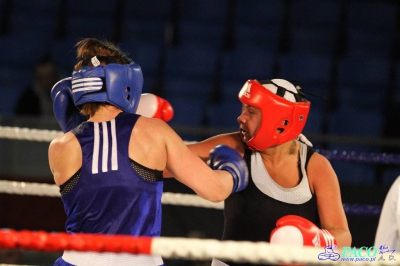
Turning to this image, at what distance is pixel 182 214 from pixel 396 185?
1542 millimetres

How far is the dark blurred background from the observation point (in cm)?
387

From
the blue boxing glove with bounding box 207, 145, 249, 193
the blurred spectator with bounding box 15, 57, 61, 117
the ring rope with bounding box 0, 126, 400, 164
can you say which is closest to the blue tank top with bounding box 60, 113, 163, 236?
the blue boxing glove with bounding box 207, 145, 249, 193

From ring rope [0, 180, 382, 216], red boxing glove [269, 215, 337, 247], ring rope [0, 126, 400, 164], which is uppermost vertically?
red boxing glove [269, 215, 337, 247]

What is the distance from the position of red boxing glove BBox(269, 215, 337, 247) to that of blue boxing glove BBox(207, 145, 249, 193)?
0.53 feet

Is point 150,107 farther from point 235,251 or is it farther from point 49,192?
point 235,251

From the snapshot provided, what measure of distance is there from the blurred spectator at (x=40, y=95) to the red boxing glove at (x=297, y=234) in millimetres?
3115

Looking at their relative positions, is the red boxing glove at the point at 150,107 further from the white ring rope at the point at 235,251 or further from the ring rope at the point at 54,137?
the white ring rope at the point at 235,251

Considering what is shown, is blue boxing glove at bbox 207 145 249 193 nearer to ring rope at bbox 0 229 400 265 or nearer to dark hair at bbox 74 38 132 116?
dark hair at bbox 74 38 132 116

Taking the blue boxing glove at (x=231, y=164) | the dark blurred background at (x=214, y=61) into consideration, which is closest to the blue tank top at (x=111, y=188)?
the blue boxing glove at (x=231, y=164)

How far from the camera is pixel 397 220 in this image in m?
2.18

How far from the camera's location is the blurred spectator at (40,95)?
14.4 ft

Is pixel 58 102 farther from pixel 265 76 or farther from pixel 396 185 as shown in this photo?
pixel 265 76

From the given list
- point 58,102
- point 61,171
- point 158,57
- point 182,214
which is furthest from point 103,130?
point 158,57

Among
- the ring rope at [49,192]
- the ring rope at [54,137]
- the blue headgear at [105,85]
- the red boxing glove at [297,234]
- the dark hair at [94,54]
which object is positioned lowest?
the ring rope at [49,192]
